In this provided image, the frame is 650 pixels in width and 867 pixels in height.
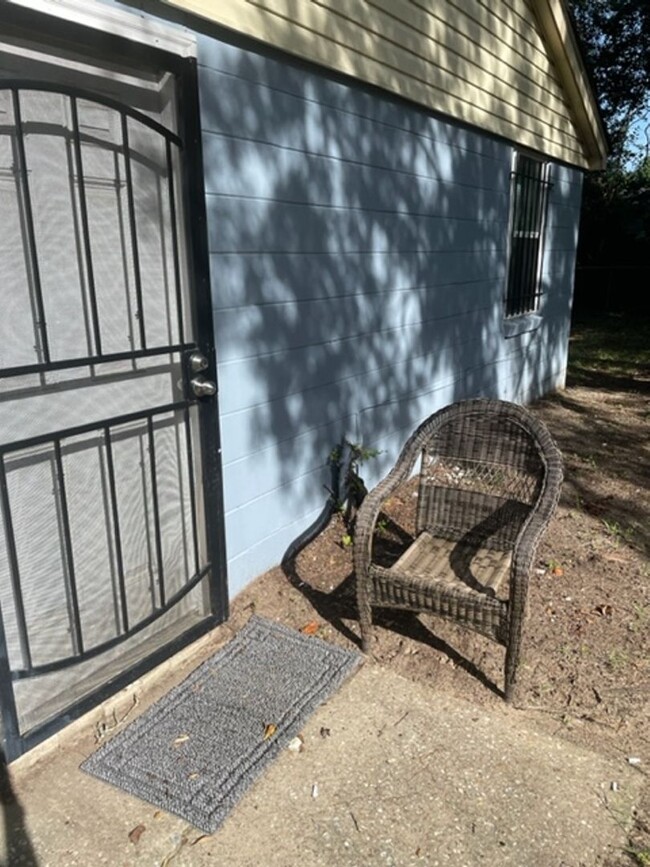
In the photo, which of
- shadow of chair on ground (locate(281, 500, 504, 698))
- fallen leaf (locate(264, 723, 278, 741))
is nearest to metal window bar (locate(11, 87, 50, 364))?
fallen leaf (locate(264, 723, 278, 741))

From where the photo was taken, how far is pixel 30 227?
2025mm

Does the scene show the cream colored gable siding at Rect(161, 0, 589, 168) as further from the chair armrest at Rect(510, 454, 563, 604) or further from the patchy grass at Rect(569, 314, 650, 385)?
the patchy grass at Rect(569, 314, 650, 385)

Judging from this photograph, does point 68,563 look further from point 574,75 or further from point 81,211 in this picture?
point 574,75

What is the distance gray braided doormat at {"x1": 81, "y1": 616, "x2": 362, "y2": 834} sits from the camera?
2092 millimetres

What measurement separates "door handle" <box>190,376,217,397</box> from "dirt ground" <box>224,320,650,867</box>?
1050mm

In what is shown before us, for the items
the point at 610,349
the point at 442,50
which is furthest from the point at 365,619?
the point at 610,349

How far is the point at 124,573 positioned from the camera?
8.27 ft

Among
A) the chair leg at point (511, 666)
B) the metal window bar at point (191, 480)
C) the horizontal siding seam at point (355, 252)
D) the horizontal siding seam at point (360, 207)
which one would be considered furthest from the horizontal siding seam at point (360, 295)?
the chair leg at point (511, 666)

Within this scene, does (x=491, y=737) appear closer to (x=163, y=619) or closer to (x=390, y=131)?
(x=163, y=619)

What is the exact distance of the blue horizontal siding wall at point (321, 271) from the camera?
9.20ft

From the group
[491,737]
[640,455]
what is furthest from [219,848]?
[640,455]

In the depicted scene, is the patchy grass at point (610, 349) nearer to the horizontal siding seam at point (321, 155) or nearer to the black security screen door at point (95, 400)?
the horizontal siding seam at point (321, 155)

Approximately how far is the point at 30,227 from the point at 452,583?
196cm

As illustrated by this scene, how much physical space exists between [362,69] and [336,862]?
350 cm
